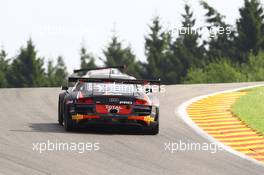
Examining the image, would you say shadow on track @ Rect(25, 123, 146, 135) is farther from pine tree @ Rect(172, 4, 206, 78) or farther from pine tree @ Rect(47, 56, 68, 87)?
pine tree @ Rect(47, 56, 68, 87)

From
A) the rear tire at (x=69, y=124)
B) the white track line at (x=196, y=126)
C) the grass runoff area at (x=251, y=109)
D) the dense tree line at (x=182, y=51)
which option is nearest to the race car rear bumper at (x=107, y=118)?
the rear tire at (x=69, y=124)

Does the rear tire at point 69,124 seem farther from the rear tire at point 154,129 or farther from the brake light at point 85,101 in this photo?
the rear tire at point 154,129

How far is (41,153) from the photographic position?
39.0 ft

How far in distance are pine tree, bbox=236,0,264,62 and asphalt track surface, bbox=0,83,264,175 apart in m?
66.8

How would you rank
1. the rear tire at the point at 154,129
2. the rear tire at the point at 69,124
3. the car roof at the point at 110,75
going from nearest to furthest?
the rear tire at the point at 69,124 < the rear tire at the point at 154,129 < the car roof at the point at 110,75

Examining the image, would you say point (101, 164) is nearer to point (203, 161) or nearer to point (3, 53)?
point (203, 161)

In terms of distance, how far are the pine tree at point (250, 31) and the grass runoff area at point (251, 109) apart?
6008 cm

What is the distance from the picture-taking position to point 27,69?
9362 centimetres

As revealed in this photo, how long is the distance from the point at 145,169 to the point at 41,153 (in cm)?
187

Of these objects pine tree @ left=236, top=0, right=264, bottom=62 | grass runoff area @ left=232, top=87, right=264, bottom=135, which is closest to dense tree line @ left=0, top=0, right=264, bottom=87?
pine tree @ left=236, top=0, right=264, bottom=62

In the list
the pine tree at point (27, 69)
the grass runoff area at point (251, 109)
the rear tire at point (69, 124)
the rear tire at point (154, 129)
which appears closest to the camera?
the rear tire at point (69, 124)

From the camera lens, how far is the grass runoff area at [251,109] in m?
17.5

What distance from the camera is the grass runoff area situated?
1745 cm

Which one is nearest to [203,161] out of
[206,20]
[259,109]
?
[259,109]
